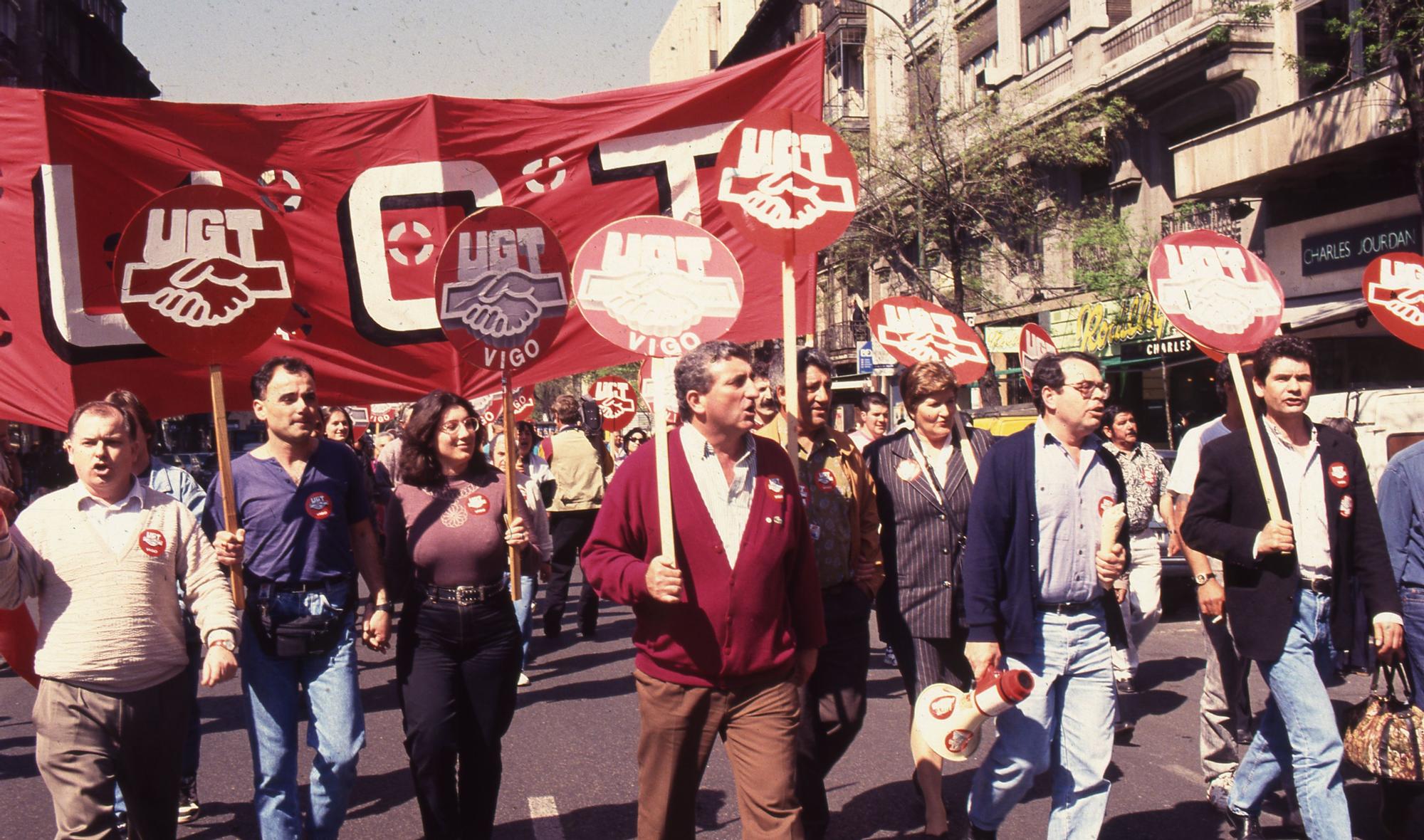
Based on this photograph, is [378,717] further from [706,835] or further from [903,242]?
[903,242]

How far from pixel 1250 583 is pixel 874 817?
6.11 feet

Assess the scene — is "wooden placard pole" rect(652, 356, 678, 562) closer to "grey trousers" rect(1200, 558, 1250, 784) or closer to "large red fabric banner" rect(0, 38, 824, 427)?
"large red fabric banner" rect(0, 38, 824, 427)

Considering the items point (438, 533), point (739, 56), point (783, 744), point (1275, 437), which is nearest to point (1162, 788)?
point (1275, 437)

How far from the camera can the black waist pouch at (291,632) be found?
4.44 m

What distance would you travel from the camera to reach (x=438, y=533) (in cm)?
476

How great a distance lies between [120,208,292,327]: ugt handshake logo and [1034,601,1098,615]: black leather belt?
2960 millimetres

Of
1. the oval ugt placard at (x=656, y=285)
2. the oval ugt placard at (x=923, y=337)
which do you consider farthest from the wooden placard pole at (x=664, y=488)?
the oval ugt placard at (x=923, y=337)

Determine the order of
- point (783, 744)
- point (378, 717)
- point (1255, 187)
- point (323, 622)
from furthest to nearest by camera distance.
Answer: point (1255, 187)
point (378, 717)
point (323, 622)
point (783, 744)

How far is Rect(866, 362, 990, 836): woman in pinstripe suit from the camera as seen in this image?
529 centimetres

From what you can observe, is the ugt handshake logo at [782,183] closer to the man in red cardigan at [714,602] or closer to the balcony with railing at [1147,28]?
the man in red cardigan at [714,602]

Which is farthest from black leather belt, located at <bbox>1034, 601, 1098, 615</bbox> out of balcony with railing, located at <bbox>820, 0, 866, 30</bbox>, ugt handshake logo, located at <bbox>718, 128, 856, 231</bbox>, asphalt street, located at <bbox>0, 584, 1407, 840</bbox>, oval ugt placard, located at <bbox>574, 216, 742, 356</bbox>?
balcony with railing, located at <bbox>820, 0, 866, 30</bbox>

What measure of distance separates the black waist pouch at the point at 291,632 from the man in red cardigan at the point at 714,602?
1.11m

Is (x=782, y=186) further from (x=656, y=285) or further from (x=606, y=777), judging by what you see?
(x=606, y=777)

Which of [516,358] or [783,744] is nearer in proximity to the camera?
[783,744]
